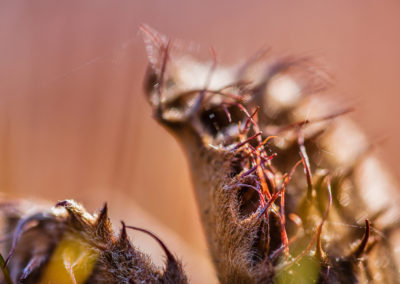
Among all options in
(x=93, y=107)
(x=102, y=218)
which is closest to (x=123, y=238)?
(x=102, y=218)

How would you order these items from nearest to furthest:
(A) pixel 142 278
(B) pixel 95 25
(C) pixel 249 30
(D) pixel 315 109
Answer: (A) pixel 142 278
(D) pixel 315 109
(B) pixel 95 25
(C) pixel 249 30

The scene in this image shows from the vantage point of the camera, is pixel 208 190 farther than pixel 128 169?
No

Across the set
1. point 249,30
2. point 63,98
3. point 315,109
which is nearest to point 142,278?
point 315,109

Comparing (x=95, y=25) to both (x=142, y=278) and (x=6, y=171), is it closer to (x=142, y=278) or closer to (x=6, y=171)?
(x=6, y=171)

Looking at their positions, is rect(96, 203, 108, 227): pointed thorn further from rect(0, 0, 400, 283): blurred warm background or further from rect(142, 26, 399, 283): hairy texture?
rect(0, 0, 400, 283): blurred warm background

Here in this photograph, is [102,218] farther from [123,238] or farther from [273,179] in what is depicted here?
[273,179]

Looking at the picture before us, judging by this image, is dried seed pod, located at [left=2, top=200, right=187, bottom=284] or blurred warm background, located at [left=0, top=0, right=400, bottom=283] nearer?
dried seed pod, located at [left=2, top=200, right=187, bottom=284]

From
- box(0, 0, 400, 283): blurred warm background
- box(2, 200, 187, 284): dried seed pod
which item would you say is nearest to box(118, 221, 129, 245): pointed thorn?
box(2, 200, 187, 284): dried seed pod

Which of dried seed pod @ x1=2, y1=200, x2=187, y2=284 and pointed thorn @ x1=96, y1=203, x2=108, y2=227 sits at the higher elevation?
pointed thorn @ x1=96, y1=203, x2=108, y2=227
